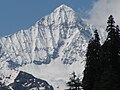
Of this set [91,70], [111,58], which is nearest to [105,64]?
[111,58]

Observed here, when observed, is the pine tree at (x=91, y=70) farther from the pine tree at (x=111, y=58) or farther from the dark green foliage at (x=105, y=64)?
the pine tree at (x=111, y=58)

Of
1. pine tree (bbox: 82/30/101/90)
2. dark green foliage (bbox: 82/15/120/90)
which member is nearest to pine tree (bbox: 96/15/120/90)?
dark green foliage (bbox: 82/15/120/90)

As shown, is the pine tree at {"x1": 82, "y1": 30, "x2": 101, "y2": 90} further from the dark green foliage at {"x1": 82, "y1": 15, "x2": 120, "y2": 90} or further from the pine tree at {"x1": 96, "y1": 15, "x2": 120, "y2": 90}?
the pine tree at {"x1": 96, "y1": 15, "x2": 120, "y2": 90}

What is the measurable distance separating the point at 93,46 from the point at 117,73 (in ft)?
28.6

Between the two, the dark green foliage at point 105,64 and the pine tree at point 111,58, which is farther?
the pine tree at point 111,58


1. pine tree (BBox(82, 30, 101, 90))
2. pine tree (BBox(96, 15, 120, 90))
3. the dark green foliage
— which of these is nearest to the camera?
the dark green foliage

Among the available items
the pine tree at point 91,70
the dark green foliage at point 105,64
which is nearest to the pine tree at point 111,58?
the dark green foliage at point 105,64

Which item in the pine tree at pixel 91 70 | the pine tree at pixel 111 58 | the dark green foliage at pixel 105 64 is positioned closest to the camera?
the dark green foliage at pixel 105 64

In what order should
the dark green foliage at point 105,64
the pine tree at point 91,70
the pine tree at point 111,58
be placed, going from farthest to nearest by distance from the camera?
the pine tree at point 91,70 < the pine tree at point 111,58 < the dark green foliage at point 105,64


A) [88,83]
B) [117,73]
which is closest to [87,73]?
[88,83]

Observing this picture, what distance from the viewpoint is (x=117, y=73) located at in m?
78.3

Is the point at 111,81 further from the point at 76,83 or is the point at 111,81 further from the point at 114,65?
the point at 76,83

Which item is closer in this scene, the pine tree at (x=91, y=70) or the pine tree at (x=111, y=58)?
the pine tree at (x=111, y=58)

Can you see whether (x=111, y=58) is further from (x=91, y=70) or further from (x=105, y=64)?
(x=91, y=70)
